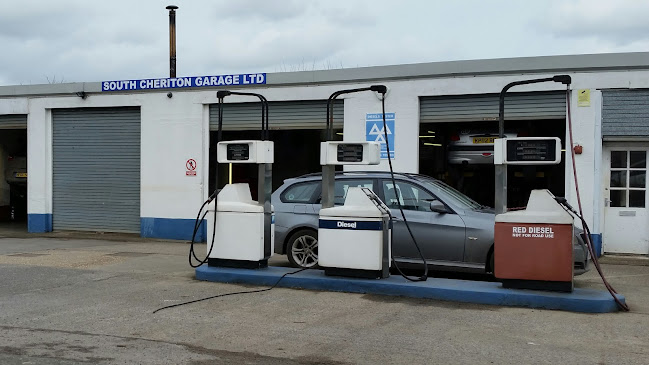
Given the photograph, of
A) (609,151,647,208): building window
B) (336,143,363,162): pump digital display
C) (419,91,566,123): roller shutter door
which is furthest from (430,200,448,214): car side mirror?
(609,151,647,208): building window

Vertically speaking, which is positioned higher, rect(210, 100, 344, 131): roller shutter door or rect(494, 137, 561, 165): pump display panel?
rect(210, 100, 344, 131): roller shutter door

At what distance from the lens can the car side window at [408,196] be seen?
10.2 metres

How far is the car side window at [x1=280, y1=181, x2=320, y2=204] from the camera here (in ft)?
36.5

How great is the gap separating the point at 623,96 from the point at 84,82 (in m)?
12.9

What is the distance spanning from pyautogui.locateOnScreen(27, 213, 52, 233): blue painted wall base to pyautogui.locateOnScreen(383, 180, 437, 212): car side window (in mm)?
11506

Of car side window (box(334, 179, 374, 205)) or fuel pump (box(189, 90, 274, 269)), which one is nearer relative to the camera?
fuel pump (box(189, 90, 274, 269))

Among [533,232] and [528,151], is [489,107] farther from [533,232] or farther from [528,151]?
[533,232]

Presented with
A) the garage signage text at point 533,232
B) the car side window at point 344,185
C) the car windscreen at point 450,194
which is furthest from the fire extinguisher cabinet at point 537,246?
the car side window at point 344,185

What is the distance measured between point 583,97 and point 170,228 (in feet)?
32.5

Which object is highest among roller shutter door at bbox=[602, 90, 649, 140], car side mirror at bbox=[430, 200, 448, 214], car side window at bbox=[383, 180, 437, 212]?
roller shutter door at bbox=[602, 90, 649, 140]

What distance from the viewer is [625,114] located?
42.5 ft

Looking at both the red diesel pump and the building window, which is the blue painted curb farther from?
the building window

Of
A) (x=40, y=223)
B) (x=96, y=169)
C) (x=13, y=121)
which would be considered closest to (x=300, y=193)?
(x=96, y=169)

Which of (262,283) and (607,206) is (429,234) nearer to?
(262,283)
